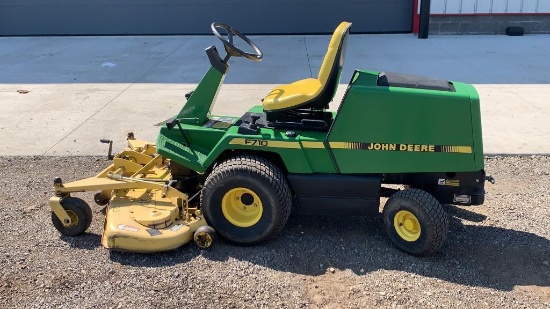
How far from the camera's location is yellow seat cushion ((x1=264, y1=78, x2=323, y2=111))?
A: 390 cm

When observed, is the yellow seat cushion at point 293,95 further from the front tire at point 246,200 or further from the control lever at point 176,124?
the control lever at point 176,124

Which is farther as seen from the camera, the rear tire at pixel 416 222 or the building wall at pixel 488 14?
the building wall at pixel 488 14

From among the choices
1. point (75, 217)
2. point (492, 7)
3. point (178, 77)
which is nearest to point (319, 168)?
point (75, 217)

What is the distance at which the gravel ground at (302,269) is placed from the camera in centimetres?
334

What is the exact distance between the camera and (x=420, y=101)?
3.61 metres

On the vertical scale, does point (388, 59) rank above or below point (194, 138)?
below

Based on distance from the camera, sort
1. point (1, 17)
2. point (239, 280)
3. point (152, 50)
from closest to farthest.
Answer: point (239, 280) → point (152, 50) → point (1, 17)

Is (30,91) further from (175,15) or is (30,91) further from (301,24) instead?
(301,24)

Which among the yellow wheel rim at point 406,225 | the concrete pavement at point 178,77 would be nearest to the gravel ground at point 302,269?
the yellow wheel rim at point 406,225

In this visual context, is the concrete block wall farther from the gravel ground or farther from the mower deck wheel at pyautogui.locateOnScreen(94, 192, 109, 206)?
the mower deck wheel at pyautogui.locateOnScreen(94, 192, 109, 206)

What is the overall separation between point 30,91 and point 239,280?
20.0ft

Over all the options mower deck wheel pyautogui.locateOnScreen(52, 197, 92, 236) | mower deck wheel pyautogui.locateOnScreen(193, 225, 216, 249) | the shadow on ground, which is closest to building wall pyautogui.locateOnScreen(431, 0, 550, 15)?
the shadow on ground

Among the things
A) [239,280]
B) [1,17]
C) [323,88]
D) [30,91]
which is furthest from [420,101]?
[1,17]

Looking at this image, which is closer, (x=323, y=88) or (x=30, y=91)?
(x=323, y=88)
